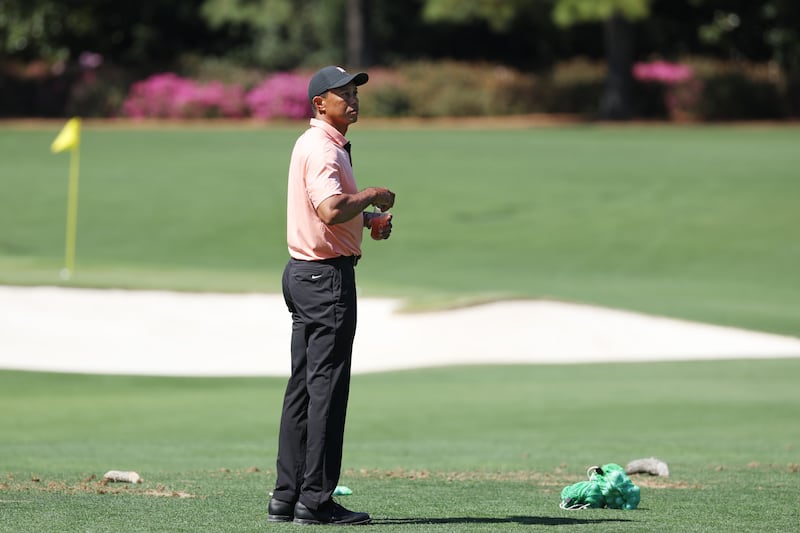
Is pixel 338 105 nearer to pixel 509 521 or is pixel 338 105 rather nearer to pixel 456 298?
pixel 509 521

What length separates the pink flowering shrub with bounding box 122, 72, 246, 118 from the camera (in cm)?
4606

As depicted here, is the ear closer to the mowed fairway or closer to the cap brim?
the cap brim

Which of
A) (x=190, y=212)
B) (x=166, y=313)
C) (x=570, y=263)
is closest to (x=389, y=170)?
(x=190, y=212)

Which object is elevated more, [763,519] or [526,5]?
[526,5]

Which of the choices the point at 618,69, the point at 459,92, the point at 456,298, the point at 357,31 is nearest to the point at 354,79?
the point at 456,298

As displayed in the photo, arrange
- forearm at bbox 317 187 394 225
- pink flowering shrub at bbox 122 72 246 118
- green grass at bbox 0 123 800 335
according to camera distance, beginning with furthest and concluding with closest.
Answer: pink flowering shrub at bbox 122 72 246 118, green grass at bbox 0 123 800 335, forearm at bbox 317 187 394 225

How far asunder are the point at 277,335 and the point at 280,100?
1098 inches

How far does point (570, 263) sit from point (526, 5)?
22.1 meters

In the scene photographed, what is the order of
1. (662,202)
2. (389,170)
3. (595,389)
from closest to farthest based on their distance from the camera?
(595,389)
(662,202)
(389,170)

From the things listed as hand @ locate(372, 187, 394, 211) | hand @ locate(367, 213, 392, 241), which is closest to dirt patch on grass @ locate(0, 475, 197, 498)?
hand @ locate(367, 213, 392, 241)

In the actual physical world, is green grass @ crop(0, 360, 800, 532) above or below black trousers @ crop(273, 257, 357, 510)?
below

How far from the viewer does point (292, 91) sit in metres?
45.4

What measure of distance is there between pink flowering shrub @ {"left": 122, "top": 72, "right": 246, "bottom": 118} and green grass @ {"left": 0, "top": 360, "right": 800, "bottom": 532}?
3119 cm

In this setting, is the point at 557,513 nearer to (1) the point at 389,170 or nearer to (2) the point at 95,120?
(1) the point at 389,170
